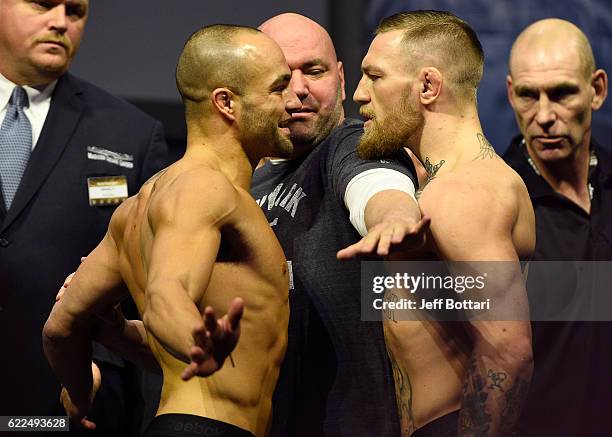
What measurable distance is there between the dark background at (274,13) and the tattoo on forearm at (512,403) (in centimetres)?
194

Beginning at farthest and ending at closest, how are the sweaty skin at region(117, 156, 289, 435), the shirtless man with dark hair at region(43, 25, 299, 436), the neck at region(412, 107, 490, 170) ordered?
the neck at region(412, 107, 490, 170), the sweaty skin at region(117, 156, 289, 435), the shirtless man with dark hair at region(43, 25, 299, 436)

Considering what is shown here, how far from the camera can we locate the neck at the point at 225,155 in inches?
107

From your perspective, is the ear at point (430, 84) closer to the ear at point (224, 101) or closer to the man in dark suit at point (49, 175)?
the ear at point (224, 101)

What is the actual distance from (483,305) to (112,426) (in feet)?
4.48

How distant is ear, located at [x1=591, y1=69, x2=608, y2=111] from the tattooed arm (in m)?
1.65

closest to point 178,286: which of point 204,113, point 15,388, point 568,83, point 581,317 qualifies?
point 204,113

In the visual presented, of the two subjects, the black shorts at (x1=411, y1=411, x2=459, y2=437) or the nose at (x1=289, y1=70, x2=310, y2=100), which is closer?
the black shorts at (x1=411, y1=411, x2=459, y2=437)

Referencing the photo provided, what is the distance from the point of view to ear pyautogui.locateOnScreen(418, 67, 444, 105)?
2.99 metres

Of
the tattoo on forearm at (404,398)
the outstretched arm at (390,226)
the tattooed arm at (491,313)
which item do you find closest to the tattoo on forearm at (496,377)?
the tattooed arm at (491,313)

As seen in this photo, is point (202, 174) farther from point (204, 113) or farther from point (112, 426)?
point (112, 426)

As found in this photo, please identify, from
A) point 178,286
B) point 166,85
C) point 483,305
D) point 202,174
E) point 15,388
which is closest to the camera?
point 178,286

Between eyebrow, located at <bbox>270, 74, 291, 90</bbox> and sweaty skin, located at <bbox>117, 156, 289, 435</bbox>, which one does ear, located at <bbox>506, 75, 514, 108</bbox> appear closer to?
eyebrow, located at <bbox>270, 74, 291, 90</bbox>

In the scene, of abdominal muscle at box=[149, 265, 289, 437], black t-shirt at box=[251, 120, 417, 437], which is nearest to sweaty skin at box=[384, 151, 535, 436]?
black t-shirt at box=[251, 120, 417, 437]

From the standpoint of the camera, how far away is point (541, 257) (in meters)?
3.89
